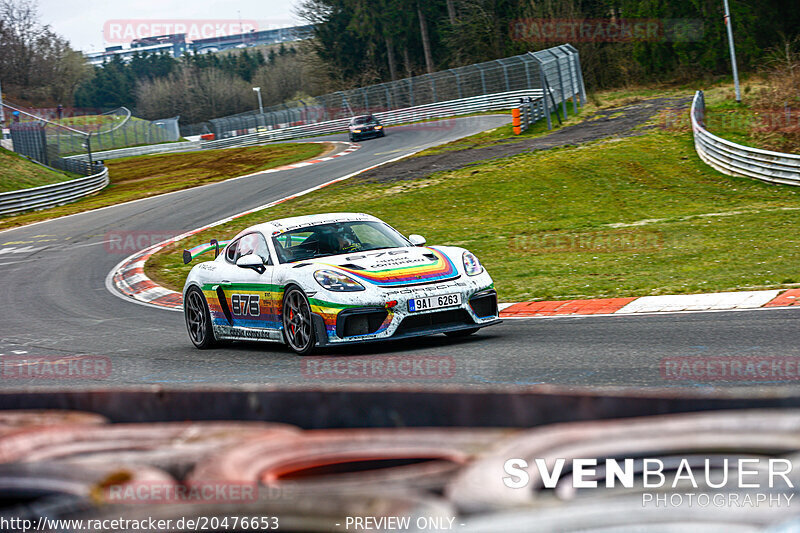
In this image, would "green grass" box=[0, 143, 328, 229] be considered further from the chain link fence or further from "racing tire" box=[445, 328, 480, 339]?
"racing tire" box=[445, 328, 480, 339]

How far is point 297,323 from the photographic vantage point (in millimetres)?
9062

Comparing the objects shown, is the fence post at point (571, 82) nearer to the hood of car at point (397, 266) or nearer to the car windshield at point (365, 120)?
the car windshield at point (365, 120)

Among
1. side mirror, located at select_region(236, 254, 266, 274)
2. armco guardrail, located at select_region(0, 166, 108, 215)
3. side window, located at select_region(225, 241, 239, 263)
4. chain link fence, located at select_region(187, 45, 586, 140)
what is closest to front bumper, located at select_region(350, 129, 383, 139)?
chain link fence, located at select_region(187, 45, 586, 140)

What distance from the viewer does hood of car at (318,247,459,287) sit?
28.8ft

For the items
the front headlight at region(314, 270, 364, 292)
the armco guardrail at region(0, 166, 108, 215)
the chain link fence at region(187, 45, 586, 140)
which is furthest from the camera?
the chain link fence at region(187, 45, 586, 140)

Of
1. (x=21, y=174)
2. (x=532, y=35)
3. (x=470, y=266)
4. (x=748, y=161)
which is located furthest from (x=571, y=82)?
(x=470, y=266)

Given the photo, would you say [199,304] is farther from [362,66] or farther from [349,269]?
[362,66]

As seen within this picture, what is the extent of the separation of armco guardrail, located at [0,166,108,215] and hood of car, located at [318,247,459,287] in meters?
27.6

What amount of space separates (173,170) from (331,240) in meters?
37.5

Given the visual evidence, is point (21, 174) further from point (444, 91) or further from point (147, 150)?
point (444, 91)

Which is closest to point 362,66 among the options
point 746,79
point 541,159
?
point 746,79

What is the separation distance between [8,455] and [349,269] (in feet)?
18.7

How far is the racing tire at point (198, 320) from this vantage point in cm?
1055

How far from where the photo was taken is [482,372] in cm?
734
